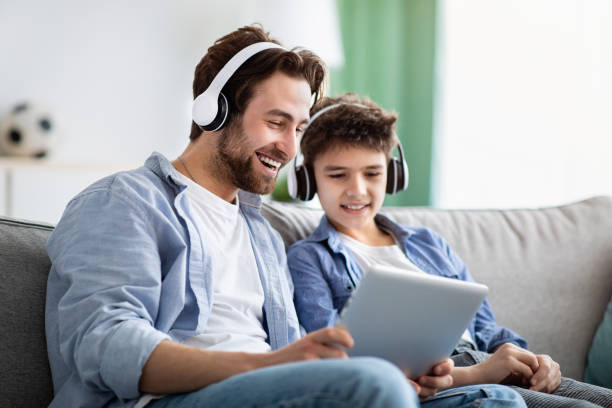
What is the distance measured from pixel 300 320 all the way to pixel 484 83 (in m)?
2.59

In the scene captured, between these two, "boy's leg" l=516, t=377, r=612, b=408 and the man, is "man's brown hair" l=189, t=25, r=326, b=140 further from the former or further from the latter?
"boy's leg" l=516, t=377, r=612, b=408

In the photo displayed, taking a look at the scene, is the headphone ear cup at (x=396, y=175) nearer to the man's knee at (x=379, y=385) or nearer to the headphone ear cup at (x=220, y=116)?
the headphone ear cup at (x=220, y=116)

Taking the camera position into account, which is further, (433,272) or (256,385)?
(433,272)

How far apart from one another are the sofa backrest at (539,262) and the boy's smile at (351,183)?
0.14 metres

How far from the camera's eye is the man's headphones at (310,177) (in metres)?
1.75

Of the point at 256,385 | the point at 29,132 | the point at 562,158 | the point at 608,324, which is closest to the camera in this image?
the point at 256,385

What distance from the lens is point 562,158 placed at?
3.36 metres

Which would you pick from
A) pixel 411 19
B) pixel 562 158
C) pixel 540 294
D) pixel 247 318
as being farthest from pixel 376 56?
pixel 247 318

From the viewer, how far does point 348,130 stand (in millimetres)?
1718

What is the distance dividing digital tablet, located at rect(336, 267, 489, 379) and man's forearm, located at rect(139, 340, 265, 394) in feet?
0.51

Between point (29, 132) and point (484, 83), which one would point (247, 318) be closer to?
point (29, 132)

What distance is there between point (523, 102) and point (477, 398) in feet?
8.73

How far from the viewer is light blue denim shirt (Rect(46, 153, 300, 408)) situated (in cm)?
97

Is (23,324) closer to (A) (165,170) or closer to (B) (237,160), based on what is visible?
(A) (165,170)
